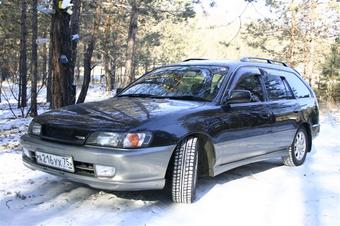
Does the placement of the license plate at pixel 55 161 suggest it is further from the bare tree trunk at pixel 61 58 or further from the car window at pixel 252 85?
the bare tree trunk at pixel 61 58

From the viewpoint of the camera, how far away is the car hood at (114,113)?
4137 millimetres

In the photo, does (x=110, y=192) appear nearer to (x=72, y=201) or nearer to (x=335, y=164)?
(x=72, y=201)

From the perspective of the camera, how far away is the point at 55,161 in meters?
4.26

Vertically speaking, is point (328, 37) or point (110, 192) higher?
point (328, 37)

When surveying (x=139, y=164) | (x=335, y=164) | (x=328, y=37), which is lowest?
(x=335, y=164)

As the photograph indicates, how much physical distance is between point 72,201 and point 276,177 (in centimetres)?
297

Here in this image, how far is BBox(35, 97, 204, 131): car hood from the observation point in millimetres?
4137

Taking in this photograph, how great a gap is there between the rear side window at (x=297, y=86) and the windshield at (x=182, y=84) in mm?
1876

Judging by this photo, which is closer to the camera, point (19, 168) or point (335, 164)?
point (19, 168)

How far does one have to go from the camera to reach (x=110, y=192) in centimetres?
474

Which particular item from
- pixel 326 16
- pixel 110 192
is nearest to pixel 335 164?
pixel 110 192

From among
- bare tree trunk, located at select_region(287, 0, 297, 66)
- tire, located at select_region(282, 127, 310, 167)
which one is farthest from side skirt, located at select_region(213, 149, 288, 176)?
bare tree trunk, located at select_region(287, 0, 297, 66)

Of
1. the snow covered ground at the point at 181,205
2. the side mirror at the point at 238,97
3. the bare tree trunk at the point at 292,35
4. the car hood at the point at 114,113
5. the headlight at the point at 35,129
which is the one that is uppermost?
the bare tree trunk at the point at 292,35

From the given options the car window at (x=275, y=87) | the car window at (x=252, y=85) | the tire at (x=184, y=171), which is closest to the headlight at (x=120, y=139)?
the tire at (x=184, y=171)
